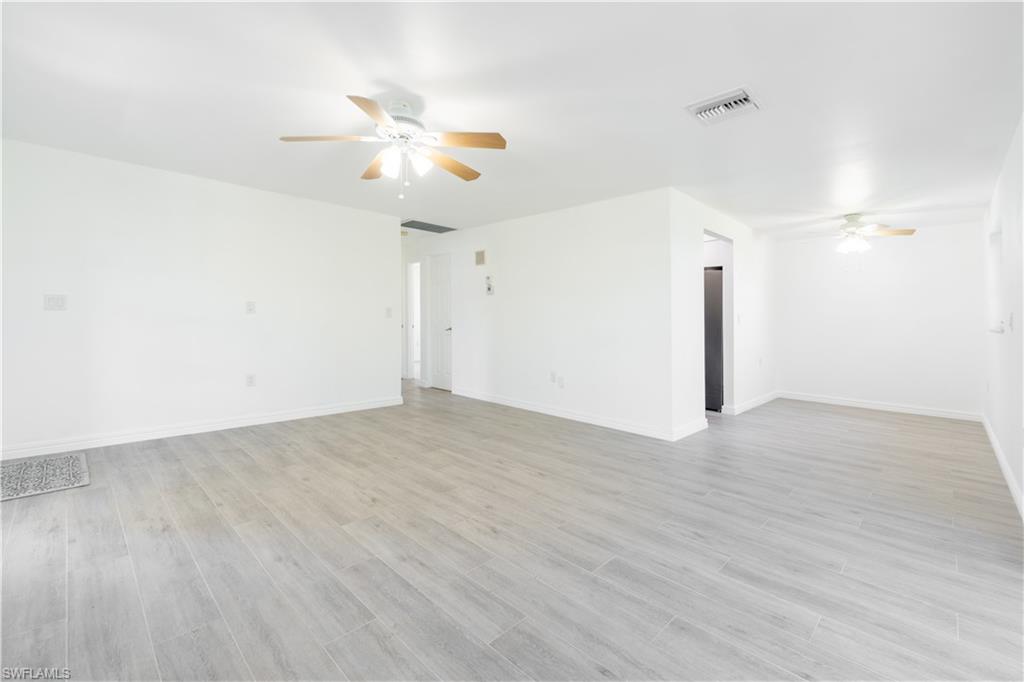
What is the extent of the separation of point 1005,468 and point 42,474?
7.00 meters

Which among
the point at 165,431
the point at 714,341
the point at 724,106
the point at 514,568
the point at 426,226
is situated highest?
the point at 426,226

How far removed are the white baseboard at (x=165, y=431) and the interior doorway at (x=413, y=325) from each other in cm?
267

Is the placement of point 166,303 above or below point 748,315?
above

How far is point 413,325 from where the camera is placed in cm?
816

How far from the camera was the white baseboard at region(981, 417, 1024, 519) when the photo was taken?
108 inches

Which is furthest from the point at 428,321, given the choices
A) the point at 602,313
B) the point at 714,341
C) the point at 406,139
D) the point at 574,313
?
the point at 406,139

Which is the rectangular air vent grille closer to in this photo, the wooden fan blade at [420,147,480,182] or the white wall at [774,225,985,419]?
the wooden fan blade at [420,147,480,182]

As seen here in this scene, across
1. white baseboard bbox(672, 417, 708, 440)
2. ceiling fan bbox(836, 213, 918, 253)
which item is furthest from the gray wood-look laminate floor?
ceiling fan bbox(836, 213, 918, 253)

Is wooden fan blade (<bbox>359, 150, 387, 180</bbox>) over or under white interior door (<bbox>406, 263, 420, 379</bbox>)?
over

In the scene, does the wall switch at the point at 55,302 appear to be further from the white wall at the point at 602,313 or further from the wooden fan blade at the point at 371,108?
the white wall at the point at 602,313

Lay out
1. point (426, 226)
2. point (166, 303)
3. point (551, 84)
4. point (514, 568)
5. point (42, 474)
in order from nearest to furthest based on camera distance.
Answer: point (514, 568) → point (551, 84) → point (42, 474) → point (166, 303) → point (426, 226)

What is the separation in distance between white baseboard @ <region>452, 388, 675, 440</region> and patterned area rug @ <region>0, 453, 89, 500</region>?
399 centimetres

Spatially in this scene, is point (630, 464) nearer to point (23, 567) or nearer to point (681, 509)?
point (681, 509)

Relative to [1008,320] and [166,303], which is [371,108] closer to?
[166,303]
